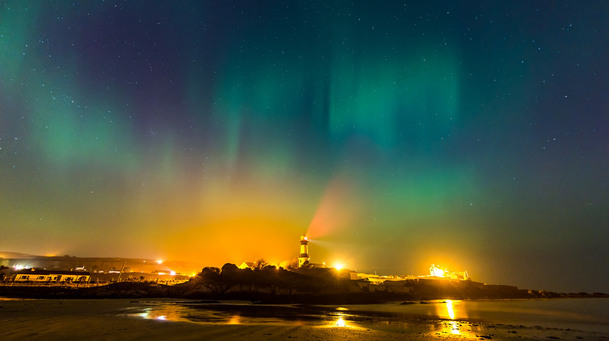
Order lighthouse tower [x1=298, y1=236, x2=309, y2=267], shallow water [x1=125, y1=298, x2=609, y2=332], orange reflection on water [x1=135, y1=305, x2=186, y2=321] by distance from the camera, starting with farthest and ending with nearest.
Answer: lighthouse tower [x1=298, y1=236, x2=309, y2=267]
shallow water [x1=125, y1=298, x2=609, y2=332]
orange reflection on water [x1=135, y1=305, x2=186, y2=321]

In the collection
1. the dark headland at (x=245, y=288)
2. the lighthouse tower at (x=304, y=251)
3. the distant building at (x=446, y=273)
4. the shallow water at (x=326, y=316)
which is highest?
the lighthouse tower at (x=304, y=251)

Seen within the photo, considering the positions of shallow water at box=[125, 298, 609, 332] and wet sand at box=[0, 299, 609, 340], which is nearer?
wet sand at box=[0, 299, 609, 340]

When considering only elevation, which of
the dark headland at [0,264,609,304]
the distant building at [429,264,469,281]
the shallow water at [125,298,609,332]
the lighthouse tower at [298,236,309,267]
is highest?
the lighthouse tower at [298,236,309,267]

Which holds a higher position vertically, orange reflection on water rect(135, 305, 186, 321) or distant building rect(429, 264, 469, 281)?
distant building rect(429, 264, 469, 281)

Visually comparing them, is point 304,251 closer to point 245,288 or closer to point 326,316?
point 245,288

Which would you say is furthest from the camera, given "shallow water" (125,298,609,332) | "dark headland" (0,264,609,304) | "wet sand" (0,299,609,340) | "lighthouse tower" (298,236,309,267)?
"lighthouse tower" (298,236,309,267)

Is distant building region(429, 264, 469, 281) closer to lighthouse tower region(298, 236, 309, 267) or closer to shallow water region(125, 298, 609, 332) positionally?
lighthouse tower region(298, 236, 309, 267)

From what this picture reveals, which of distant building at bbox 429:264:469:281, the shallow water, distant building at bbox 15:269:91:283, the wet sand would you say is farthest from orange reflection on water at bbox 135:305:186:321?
distant building at bbox 429:264:469:281

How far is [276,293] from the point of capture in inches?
2928

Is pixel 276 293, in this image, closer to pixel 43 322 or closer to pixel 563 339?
pixel 43 322

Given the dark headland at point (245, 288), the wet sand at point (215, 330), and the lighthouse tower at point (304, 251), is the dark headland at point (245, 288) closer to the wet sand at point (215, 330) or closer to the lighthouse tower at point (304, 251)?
the lighthouse tower at point (304, 251)

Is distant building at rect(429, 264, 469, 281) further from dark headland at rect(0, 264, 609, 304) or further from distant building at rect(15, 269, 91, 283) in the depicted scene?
distant building at rect(15, 269, 91, 283)

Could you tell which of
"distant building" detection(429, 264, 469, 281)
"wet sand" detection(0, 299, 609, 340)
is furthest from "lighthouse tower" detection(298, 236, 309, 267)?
"wet sand" detection(0, 299, 609, 340)

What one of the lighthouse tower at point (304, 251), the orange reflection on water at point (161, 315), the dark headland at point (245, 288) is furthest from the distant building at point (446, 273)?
the orange reflection on water at point (161, 315)
